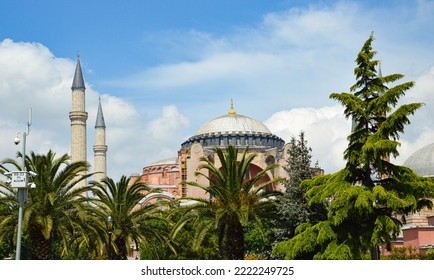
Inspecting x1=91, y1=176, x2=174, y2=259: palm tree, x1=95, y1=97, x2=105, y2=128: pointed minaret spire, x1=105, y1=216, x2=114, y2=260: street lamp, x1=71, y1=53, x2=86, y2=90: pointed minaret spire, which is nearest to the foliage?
x1=91, y1=176, x2=174, y2=259: palm tree

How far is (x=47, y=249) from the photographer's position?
81.5ft

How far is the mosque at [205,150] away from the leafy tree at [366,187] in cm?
2319

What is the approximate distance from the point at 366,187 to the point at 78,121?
4790cm

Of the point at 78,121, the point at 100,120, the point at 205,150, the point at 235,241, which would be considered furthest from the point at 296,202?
the point at 100,120

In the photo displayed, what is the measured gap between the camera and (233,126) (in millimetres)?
82562

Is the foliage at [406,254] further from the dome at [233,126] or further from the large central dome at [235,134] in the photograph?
the dome at [233,126]

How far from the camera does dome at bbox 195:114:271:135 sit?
3236 inches

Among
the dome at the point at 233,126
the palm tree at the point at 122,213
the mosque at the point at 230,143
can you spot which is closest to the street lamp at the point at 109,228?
the palm tree at the point at 122,213

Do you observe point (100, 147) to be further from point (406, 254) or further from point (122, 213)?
point (122, 213)

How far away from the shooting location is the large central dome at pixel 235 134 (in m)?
81.0

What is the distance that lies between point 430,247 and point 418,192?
15778 mm
